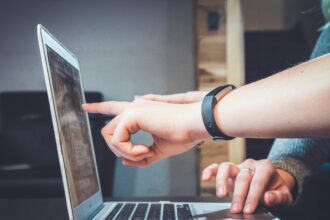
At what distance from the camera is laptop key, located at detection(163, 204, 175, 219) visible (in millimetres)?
660


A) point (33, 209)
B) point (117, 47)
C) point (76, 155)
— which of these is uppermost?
point (117, 47)

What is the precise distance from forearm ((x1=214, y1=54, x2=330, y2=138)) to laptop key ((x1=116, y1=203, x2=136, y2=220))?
233 millimetres

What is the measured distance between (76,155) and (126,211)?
143mm

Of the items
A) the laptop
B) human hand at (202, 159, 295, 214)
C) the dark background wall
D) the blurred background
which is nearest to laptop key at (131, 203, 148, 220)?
the laptop

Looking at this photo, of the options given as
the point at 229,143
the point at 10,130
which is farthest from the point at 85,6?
the point at 229,143

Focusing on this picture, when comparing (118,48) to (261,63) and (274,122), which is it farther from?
(274,122)

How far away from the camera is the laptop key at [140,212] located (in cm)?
65

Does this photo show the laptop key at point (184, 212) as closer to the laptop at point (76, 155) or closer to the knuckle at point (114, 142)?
the laptop at point (76, 155)

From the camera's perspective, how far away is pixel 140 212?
697 millimetres

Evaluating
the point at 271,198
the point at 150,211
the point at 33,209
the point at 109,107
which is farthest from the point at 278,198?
the point at 33,209

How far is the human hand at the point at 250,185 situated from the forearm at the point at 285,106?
0.13 m

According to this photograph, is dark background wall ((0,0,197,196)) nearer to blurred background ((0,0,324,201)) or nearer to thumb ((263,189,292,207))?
blurred background ((0,0,324,201))

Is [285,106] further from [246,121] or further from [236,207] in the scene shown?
[236,207]

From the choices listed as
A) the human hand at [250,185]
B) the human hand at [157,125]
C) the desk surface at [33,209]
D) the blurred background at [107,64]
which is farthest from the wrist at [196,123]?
the blurred background at [107,64]
